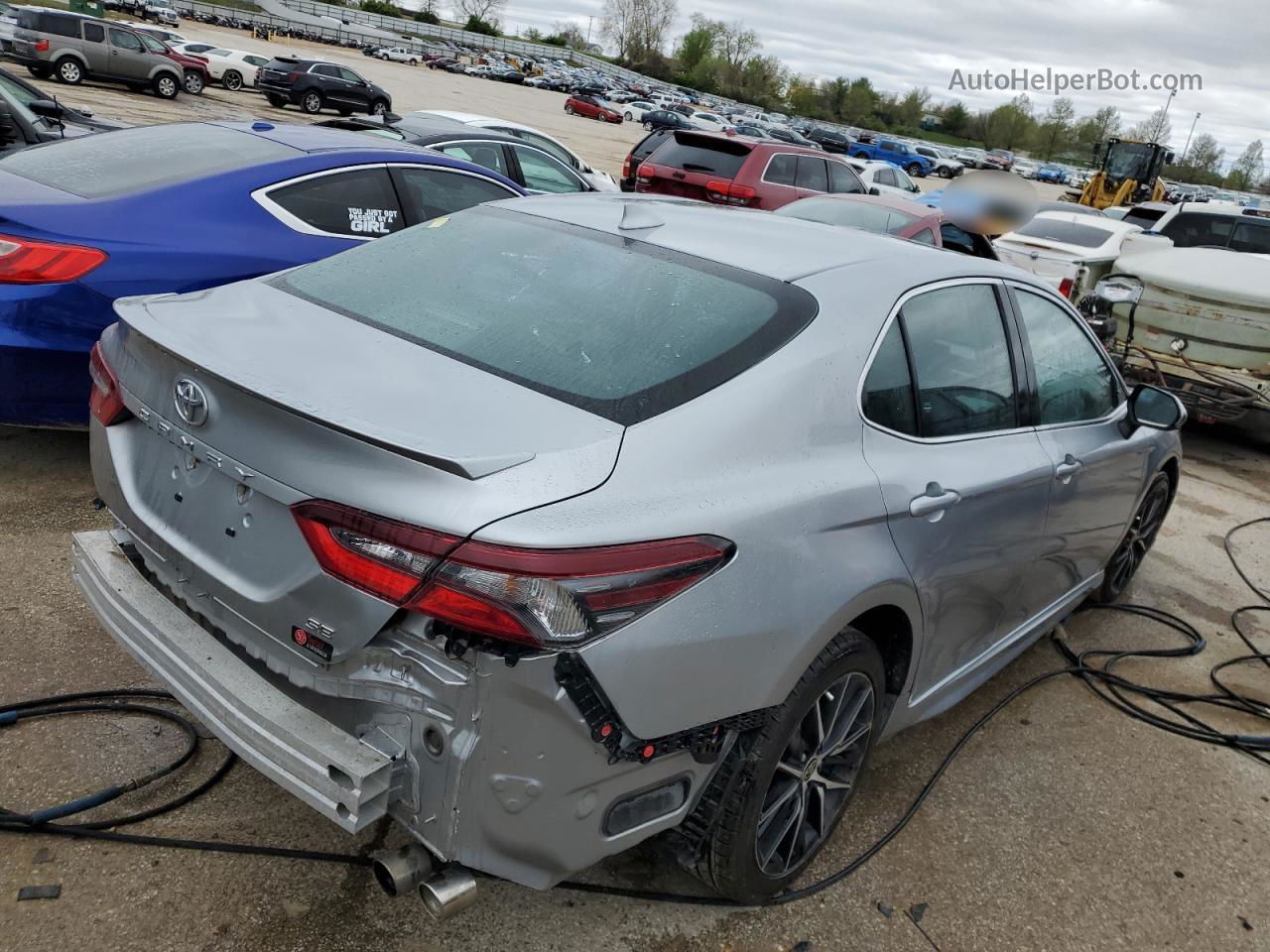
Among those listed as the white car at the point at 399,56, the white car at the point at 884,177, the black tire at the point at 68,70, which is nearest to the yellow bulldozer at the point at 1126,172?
the white car at the point at 884,177

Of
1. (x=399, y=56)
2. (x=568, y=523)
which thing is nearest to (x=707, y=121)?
(x=399, y=56)

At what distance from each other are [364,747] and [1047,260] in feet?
33.8

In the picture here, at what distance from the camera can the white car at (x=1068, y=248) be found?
34.6 feet

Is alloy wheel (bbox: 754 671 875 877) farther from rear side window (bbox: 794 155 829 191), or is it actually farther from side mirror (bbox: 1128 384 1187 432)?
rear side window (bbox: 794 155 829 191)

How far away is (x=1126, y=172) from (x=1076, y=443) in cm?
2831

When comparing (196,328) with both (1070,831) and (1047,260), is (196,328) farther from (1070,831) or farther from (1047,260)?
(1047,260)

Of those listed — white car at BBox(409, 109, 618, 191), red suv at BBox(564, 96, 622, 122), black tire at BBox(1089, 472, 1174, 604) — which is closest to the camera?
black tire at BBox(1089, 472, 1174, 604)

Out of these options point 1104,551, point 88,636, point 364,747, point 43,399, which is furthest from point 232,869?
point 1104,551

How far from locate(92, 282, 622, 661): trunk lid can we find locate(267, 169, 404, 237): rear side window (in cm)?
240

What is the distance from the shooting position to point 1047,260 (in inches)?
420

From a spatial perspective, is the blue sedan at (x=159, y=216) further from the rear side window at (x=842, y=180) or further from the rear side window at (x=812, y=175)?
the rear side window at (x=842, y=180)

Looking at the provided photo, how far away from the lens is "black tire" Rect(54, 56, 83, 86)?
25.5 meters

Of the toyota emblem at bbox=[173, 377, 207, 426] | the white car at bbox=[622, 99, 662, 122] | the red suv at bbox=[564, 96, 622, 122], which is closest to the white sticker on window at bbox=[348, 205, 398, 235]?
the toyota emblem at bbox=[173, 377, 207, 426]

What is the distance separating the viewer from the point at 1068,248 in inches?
431
